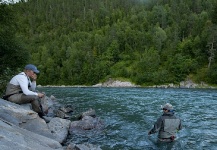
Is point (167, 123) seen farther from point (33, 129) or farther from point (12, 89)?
Answer: point (12, 89)

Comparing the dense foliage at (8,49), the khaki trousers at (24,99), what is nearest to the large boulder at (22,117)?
the khaki trousers at (24,99)

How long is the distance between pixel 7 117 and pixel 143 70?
91.7 metres

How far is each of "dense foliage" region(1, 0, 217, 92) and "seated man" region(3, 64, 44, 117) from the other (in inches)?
2277

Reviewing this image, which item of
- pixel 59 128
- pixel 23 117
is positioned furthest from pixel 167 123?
pixel 23 117

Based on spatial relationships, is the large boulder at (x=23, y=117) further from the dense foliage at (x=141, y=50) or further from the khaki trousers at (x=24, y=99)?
the dense foliage at (x=141, y=50)

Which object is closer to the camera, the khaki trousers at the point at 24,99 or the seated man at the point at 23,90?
the seated man at the point at 23,90

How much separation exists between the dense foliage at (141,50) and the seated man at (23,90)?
5783 cm

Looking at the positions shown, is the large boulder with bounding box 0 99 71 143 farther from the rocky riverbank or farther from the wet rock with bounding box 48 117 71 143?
the wet rock with bounding box 48 117 71 143

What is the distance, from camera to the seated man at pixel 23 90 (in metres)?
11.6

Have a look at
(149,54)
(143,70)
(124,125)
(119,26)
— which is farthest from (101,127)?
(119,26)

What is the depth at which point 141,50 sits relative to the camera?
11925cm

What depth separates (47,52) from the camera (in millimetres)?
148750

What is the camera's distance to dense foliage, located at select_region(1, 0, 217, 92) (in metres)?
87.4

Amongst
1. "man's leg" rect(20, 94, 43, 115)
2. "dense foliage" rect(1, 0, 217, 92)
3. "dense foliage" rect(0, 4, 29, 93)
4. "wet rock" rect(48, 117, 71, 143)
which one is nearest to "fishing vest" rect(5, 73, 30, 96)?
"man's leg" rect(20, 94, 43, 115)
